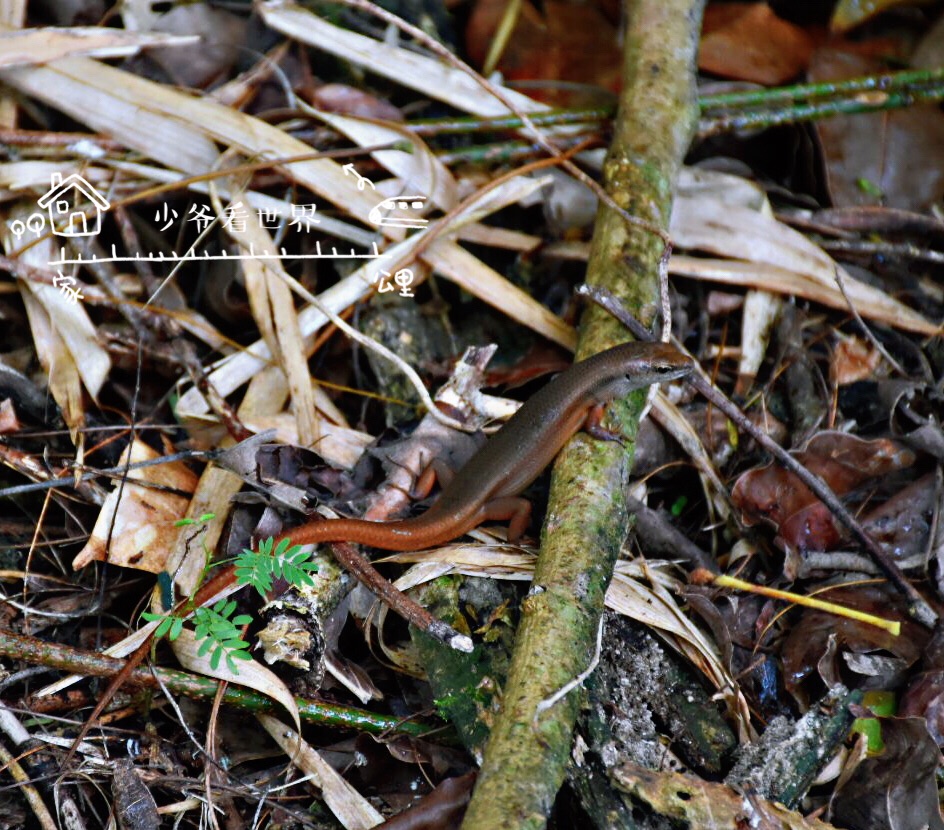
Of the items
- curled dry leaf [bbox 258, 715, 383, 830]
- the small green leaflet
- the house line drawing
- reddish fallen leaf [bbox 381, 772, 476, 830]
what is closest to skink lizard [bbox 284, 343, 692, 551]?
the small green leaflet

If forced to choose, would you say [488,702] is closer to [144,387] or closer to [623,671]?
[623,671]

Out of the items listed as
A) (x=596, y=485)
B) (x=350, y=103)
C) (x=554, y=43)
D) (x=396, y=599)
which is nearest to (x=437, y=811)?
(x=396, y=599)

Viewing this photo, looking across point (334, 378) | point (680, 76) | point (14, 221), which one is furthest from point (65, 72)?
point (680, 76)

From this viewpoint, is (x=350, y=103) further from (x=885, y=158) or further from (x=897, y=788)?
(x=897, y=788)

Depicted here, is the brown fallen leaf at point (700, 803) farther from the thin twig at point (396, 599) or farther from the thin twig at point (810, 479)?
the thin twig at point (810, 479)

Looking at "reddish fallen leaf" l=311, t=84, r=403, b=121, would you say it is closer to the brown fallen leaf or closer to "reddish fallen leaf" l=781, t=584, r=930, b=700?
"reddish fallen leaf" l=781, t=584, r=930, b=700
